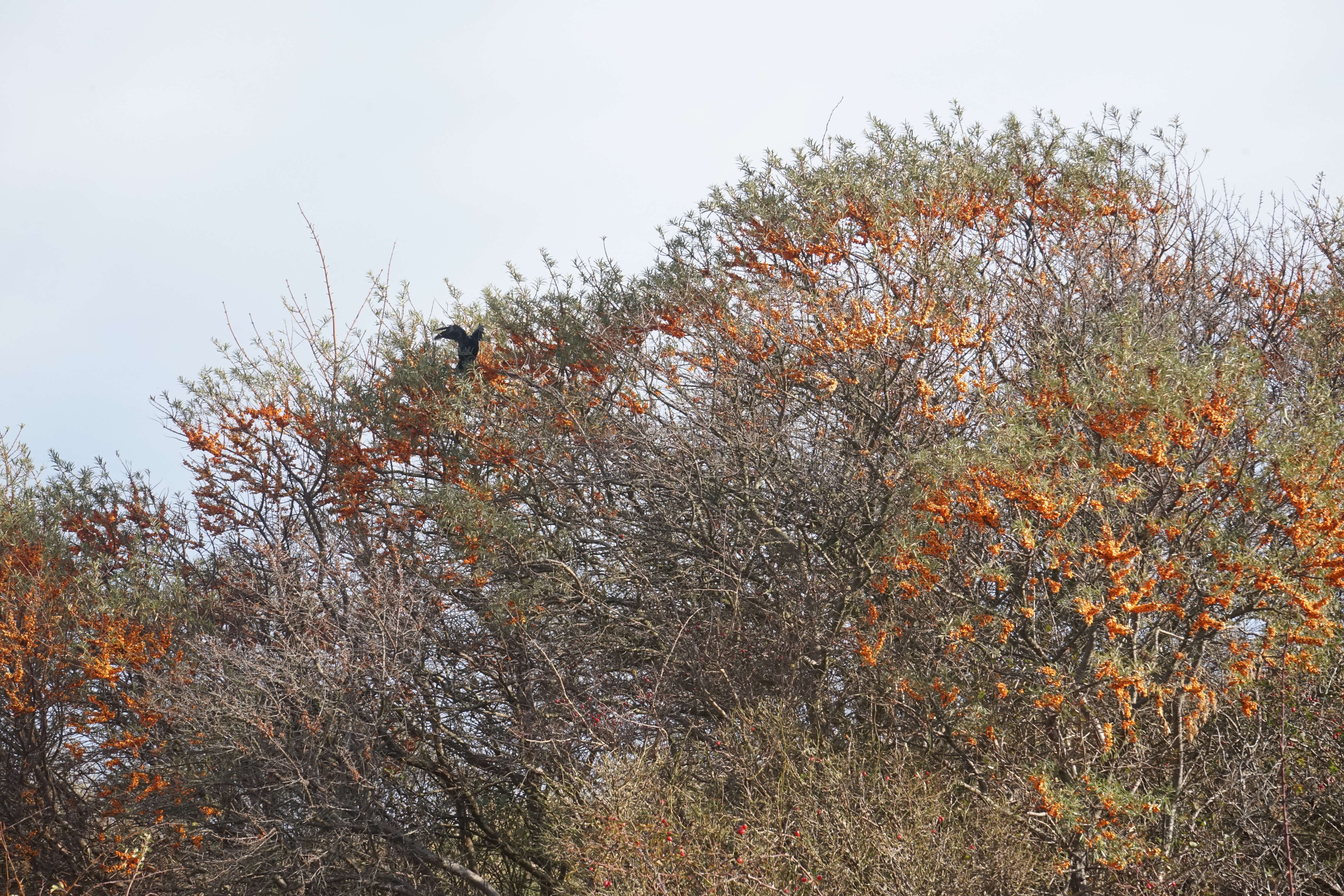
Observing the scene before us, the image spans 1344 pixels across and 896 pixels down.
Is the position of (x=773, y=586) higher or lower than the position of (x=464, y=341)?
lower

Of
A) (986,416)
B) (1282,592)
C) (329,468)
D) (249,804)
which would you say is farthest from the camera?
(329,468)

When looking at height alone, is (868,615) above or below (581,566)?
below

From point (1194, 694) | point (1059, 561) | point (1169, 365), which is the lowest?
point (1194, 694)

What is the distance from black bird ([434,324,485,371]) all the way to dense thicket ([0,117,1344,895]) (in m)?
0.24

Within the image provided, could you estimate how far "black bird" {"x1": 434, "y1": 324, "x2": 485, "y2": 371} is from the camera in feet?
27.5

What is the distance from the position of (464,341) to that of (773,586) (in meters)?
3.09

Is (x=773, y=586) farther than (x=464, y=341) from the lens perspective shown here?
No

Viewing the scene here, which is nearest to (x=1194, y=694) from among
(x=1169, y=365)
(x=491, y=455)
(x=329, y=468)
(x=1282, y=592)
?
(x=1282, y=592)

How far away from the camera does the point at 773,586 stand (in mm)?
7500

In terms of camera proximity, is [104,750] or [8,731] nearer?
[104,750]

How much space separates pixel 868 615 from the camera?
21.6 ft

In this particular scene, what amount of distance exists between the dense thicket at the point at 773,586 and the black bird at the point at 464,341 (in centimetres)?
24

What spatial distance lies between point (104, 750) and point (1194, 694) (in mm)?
7000

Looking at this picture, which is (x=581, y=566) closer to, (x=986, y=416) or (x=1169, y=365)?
(x=986, y=416)
